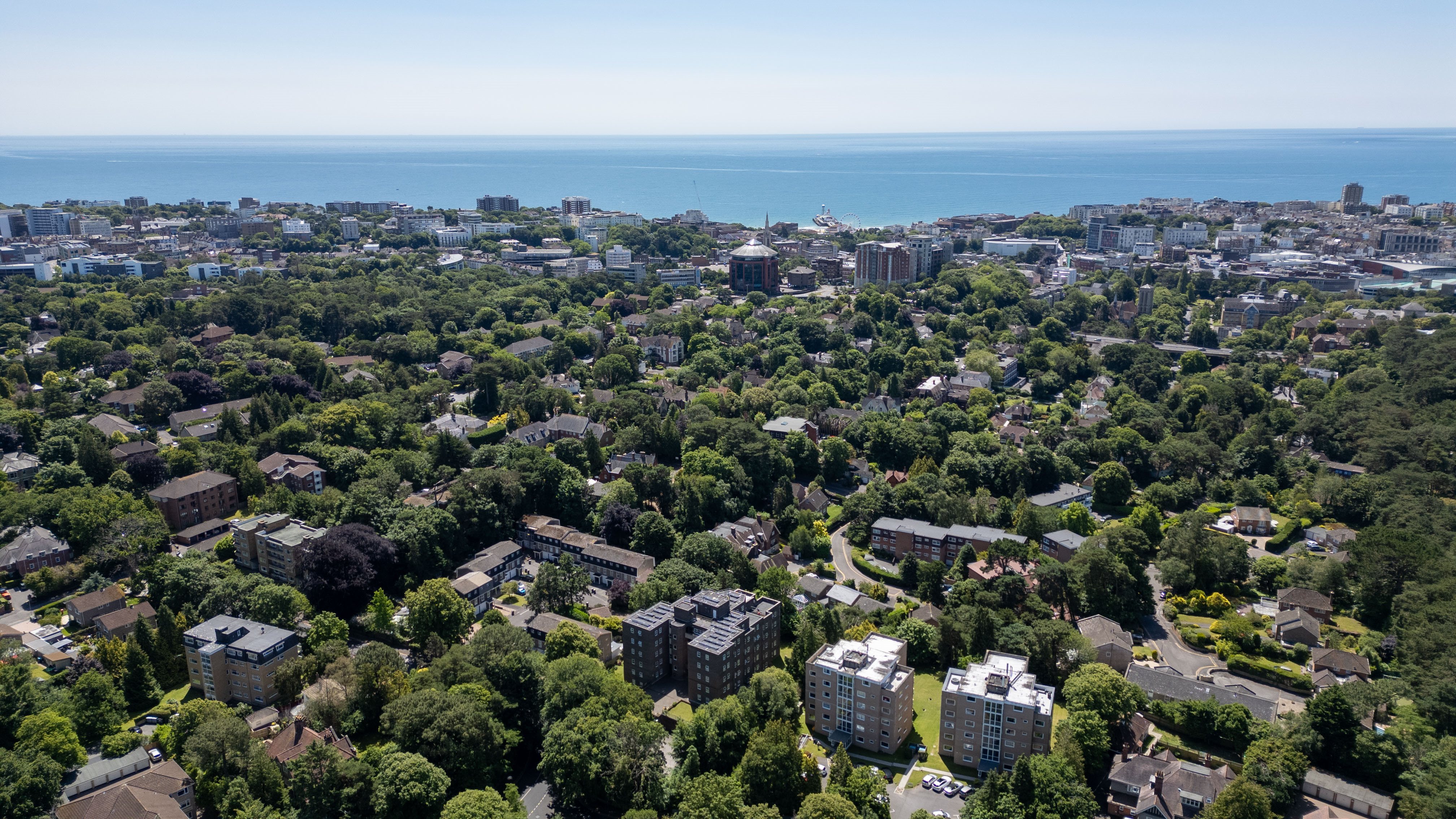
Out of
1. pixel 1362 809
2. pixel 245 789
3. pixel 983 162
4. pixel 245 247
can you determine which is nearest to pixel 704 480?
pixel 245 789

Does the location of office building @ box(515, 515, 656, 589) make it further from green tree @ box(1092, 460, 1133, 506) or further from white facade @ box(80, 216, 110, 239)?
white facade @ box(80, 216, 110, 239)

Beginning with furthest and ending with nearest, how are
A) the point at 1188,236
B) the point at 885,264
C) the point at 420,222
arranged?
the point at 420,222 < the point at 1188,236 < the point at 885,264

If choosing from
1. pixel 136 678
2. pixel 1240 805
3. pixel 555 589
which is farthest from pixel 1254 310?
pixel 136 678

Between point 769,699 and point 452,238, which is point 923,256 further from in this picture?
point 769,699

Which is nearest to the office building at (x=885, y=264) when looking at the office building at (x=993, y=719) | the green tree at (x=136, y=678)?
the office building at (x=993, y=719)

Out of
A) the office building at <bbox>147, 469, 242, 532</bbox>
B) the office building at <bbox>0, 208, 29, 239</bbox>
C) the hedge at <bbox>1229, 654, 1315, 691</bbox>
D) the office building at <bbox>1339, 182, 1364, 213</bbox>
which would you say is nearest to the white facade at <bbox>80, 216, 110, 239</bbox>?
the office building at <bbox>0, 208, 29, 239</bbox>

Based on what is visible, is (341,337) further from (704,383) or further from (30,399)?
(704,383)
